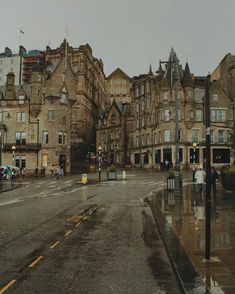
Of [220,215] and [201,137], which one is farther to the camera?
[201,137]

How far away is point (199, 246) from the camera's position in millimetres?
8500

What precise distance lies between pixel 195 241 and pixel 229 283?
3.25 m

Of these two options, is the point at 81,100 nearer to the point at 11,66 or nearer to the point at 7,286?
the point at 11,66

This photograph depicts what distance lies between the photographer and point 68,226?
1214 cm

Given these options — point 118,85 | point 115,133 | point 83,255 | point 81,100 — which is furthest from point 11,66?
point 83,255

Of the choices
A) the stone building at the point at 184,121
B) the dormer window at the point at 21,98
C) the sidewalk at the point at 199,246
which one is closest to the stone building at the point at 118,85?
the stone building at the point at 184,121

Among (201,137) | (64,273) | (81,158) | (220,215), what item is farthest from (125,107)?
(64,273)

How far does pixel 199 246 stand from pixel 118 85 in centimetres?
12509

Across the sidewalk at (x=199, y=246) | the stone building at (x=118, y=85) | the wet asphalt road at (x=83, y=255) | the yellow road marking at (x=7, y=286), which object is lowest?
the yellow road marking at (x=7, y=286)

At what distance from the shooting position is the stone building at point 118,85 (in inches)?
5113

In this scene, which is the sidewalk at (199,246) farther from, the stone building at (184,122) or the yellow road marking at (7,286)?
the stone building at (184,122)

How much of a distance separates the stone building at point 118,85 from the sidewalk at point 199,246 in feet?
382

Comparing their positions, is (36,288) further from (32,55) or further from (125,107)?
(32,55)

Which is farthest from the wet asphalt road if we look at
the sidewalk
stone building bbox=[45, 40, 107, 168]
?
stone building bbox=[45, 40, 107, 168]
